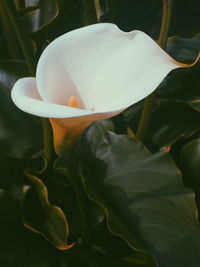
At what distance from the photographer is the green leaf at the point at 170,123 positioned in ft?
3.54

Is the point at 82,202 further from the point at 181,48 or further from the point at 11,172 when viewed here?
the point at 181,48

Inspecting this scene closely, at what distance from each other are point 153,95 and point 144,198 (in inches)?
8.2

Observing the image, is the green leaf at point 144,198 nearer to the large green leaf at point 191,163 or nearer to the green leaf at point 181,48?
the large green leaf at point 191,163

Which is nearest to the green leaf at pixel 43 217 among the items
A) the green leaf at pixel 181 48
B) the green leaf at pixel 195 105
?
the green leaf at pixel 195 105

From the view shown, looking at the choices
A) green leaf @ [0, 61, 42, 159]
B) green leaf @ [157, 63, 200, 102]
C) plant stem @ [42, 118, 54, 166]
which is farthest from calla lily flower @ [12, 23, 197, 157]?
green leaf @ [157, 63, 200, 102]

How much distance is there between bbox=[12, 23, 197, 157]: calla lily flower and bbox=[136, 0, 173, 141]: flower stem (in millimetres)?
149

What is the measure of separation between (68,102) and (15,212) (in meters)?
0.29

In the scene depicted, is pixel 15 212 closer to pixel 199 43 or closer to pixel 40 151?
pixel 40 151

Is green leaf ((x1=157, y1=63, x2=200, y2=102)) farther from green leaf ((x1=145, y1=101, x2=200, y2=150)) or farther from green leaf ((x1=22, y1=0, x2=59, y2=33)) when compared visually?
green leaf ((x1=22, y1=0, x2=59, y2=33))

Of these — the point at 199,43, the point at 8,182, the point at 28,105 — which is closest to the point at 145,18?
the point at 199,43

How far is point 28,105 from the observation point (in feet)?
1.89

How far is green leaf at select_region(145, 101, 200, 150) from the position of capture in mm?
1078

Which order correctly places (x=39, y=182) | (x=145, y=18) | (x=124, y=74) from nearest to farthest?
(x=124, y=74) → (x=39, y=182) → (x=145, y=18)

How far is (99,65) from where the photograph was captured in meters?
0.71
